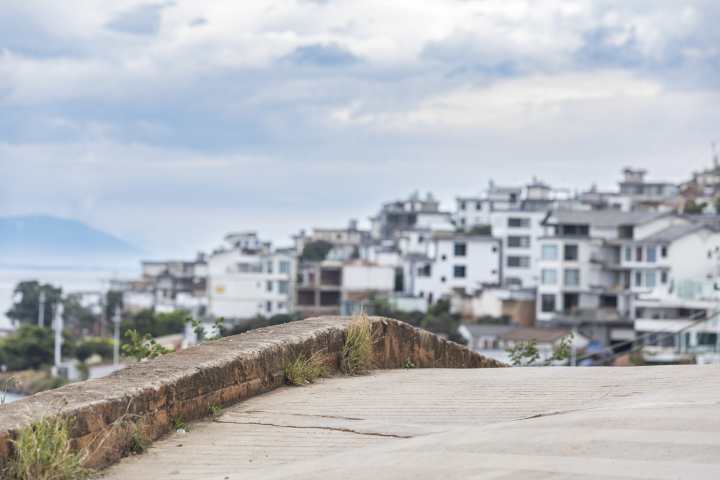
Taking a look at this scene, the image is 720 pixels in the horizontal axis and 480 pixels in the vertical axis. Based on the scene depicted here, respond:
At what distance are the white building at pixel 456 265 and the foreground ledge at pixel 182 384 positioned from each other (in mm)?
58890

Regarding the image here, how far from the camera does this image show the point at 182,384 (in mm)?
5867

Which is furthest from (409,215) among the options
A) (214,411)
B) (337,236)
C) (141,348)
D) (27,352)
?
(214,411)

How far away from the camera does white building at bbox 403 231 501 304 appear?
67938mm

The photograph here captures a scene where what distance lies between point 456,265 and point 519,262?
540cm

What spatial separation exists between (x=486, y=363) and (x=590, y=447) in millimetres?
6685

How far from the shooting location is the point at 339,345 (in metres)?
8.45

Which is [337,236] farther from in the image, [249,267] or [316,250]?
[249,267]

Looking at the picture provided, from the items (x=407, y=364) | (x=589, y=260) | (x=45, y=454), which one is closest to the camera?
(x=45, y=454)

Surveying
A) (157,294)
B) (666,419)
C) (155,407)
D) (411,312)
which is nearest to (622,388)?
(666,419)

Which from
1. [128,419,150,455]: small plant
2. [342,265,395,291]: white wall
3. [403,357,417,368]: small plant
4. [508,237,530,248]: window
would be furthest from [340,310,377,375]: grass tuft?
[508,237,530,248]: window

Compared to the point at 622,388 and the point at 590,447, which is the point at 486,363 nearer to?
the point at 622,388

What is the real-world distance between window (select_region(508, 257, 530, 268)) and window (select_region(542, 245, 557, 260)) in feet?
38.2

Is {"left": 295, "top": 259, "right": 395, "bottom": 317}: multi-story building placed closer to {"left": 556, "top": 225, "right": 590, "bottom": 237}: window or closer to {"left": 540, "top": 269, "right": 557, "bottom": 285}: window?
{"left": 540, "top": 269, "right": 557, "bottom": 285}: window

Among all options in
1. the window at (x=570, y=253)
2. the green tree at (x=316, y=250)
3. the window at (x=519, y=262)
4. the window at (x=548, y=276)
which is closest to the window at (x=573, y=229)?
the window at (x=570, y=253)
